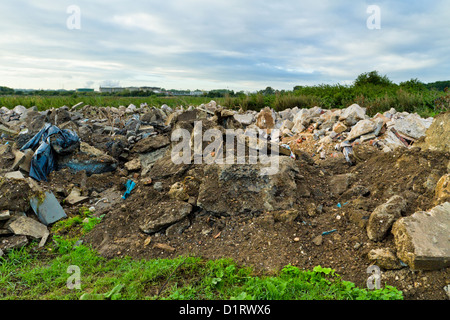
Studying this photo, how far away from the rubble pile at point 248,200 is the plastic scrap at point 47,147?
2cm

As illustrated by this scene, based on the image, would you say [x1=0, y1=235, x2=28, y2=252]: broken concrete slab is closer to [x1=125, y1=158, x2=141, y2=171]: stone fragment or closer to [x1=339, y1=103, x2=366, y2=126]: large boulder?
[x1=125, y1=158, x2=141, y2=171]: stone fragment

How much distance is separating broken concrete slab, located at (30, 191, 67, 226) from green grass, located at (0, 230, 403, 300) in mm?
924

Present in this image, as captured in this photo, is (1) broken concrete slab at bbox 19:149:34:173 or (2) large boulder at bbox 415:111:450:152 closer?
(2) large boulder at bbox 415:111:450:152

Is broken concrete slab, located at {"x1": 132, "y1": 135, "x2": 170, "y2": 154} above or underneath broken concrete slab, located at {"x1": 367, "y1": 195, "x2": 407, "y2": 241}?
above

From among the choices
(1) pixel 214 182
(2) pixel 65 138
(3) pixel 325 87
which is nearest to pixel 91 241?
(1) pixel 214 182

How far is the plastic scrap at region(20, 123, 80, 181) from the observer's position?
5676 mm

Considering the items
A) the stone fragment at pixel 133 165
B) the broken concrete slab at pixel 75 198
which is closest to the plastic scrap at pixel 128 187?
the broken concrete slab at pixel 75 198

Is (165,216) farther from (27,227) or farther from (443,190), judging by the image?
(443,190)

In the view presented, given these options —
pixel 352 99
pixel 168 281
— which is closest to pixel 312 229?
pixel 168 281

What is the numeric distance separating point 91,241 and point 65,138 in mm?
2860

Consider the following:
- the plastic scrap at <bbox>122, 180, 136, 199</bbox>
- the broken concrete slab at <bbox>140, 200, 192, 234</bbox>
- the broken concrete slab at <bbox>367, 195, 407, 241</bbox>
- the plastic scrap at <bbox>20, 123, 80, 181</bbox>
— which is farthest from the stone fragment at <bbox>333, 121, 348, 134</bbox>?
the plastic scrap at <bbox>20, 123, 80, 181</bbox>

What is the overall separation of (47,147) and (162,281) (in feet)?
13.6

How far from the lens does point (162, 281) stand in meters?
3.11
